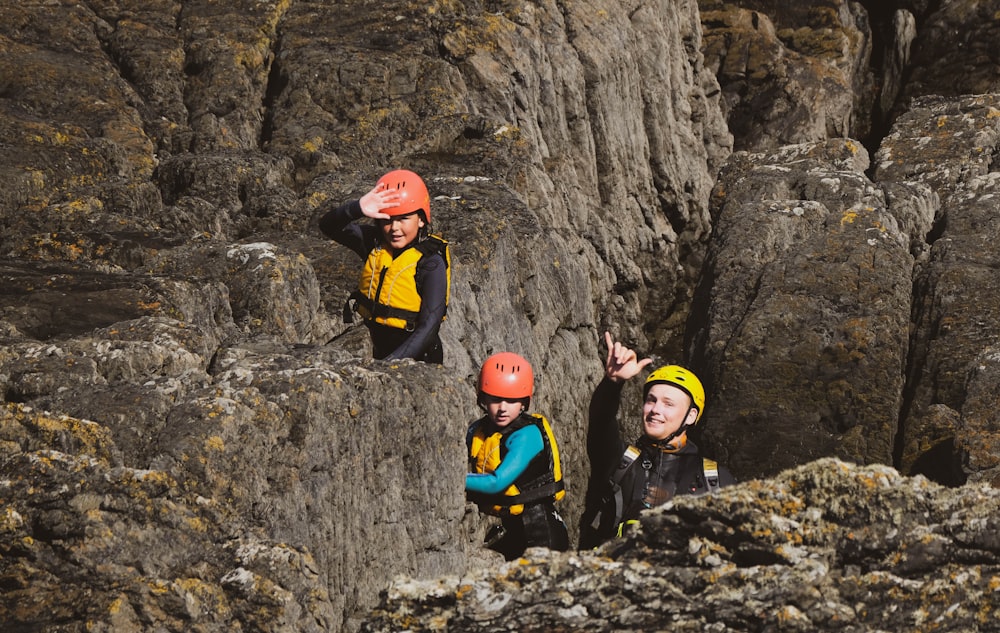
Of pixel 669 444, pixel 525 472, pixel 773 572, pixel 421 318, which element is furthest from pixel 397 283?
pixel 773 572

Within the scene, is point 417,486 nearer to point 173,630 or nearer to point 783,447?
point 173,630

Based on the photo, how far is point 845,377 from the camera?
24.9 metres

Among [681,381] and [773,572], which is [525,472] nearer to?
[681,381]

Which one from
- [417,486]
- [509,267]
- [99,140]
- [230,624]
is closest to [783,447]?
[509,267]

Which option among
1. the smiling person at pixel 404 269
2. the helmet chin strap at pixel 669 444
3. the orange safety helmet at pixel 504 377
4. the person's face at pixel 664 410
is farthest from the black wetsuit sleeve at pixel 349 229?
the helmet chin strap at pixel 669 444

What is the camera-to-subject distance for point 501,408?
12938 millimetres

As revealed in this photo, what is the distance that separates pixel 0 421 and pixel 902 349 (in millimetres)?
20830

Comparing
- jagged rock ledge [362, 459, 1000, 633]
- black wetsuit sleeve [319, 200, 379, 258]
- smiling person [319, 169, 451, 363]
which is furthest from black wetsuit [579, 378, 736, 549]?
black wetsuit sleeve [319, 200, 379, 258]

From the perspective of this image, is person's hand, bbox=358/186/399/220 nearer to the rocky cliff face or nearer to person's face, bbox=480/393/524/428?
the rocky cliff face

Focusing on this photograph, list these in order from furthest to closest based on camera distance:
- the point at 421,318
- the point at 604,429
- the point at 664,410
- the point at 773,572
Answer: the point at 421,318
the point at 604,429
the point at 664,410
the point at 773,572

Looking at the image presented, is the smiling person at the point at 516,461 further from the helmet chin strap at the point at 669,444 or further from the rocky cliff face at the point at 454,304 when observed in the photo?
the helmet chin strap at the point at 669,444

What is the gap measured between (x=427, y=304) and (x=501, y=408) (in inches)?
86.6

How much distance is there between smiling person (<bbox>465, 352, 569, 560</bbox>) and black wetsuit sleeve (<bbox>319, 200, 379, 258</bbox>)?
13.4 feet

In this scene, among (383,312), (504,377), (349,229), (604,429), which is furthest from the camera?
(349,229)
